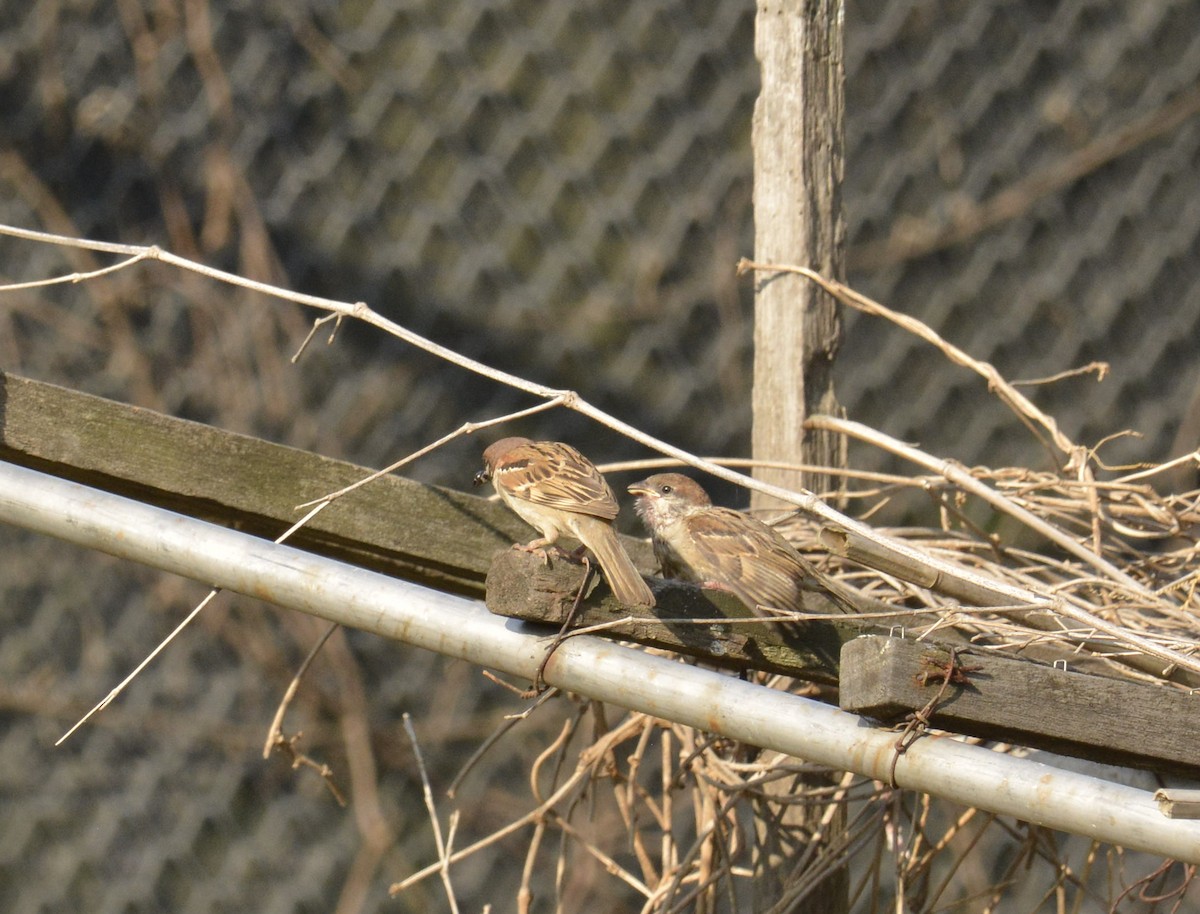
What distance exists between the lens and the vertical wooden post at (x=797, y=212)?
106 inches

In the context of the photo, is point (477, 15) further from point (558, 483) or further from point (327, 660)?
point (558, 483)

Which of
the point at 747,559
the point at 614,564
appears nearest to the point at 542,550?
the point at 614,564

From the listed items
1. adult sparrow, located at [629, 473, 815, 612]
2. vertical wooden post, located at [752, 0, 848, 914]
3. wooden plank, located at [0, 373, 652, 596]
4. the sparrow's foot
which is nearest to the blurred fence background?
vertical wooden post, located at [752, 0, 848, 914]

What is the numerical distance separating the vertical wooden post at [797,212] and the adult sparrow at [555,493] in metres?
0.50

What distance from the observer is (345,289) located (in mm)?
4352

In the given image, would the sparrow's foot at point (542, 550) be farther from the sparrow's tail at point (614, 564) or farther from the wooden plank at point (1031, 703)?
the wooden plank at point (1031, 703)

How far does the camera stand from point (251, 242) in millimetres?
4297

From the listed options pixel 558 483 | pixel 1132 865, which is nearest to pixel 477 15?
pixel 558 483

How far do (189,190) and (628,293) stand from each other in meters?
1.27

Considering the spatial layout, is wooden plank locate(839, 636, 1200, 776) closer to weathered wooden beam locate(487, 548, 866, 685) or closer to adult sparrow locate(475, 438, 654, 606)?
weathered wooden beam locate(487, 548, 866, 685)

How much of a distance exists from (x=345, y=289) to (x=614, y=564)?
2.68m

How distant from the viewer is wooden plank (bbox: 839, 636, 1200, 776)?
5.18ft

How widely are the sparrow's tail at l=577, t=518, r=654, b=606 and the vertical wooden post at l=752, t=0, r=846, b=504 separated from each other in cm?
74

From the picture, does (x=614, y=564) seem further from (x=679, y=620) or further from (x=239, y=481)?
(x=239, y=481)
